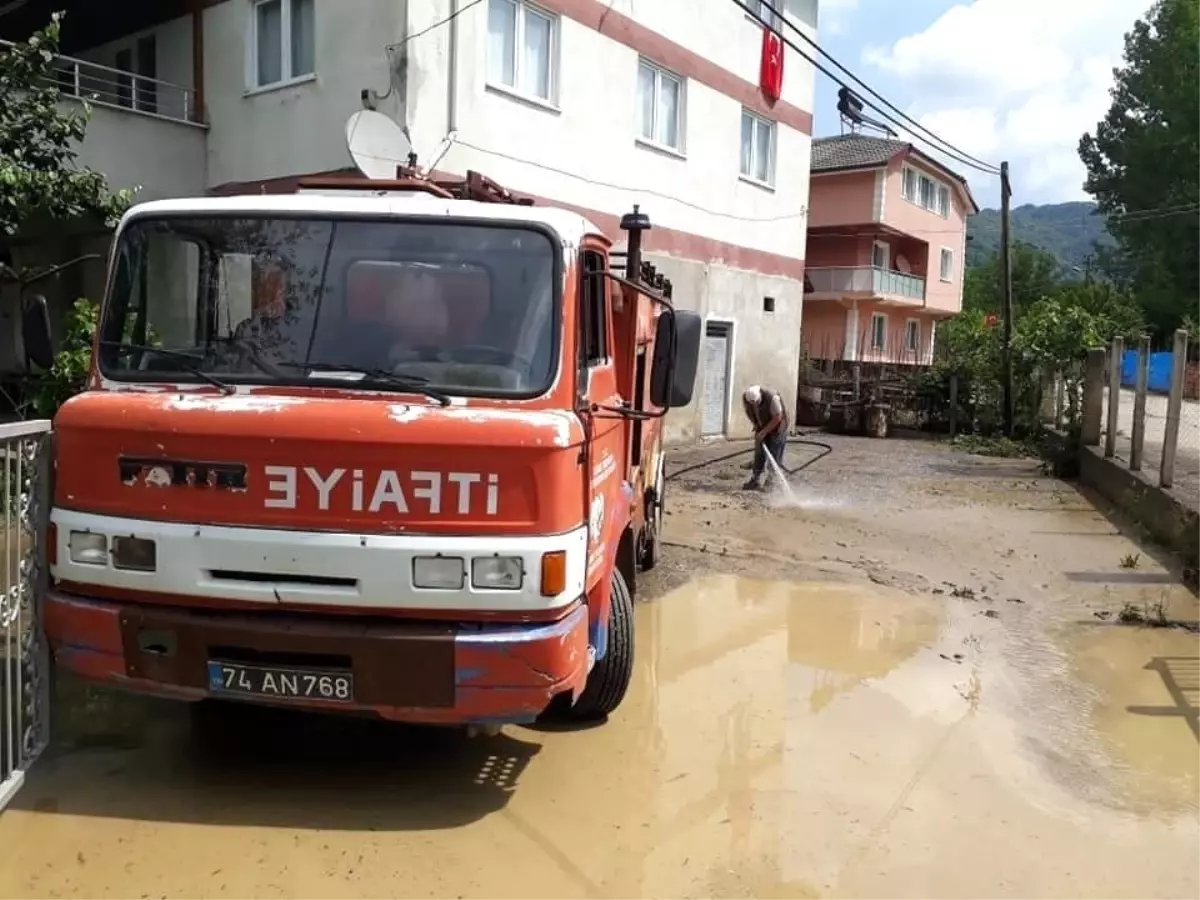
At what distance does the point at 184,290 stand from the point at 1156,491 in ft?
31.5

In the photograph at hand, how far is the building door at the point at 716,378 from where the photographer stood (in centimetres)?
1900

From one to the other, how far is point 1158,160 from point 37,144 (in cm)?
4128

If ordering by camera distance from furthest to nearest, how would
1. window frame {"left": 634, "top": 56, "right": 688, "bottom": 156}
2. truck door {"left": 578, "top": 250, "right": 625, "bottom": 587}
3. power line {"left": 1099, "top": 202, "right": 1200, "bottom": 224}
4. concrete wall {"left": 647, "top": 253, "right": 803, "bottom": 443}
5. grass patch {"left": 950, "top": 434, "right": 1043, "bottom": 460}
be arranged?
power line {"left": 1099, "top": 202, "right": 1200, "bottom": 224}
grass patch {"left": 950, "top": 434, "right": 1043, "bottom": 460}
concrete wall {"left": 647, "top": 253, "right": 803, "bottom": 443}
window frame {"left": 634, "top": 56, "right": 688, "bottom": 156}
truck door {"left": 578, "top": 250, "right": 625, "bottom": 587}

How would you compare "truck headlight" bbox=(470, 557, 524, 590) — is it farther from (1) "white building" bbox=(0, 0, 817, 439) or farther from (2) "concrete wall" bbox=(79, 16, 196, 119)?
(2) "concrete wall" bbox=(79, 16, 196, 119)

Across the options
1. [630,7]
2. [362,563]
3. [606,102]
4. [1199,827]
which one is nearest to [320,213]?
[362,563]

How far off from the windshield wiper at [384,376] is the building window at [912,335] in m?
36.4

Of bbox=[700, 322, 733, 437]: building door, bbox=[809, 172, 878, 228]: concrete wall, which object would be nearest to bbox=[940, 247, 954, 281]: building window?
bbox=[809, 172, 878, 228]: concrete wall

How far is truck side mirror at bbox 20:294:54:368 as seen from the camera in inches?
168

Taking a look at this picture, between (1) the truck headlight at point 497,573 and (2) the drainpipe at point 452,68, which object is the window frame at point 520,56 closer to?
(2) the drainpipe at point 452,68

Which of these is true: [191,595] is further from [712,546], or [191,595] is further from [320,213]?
[712,546]

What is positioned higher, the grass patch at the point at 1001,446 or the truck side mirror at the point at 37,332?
the truck side mirror at the point at 37,332

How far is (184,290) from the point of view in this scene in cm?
410

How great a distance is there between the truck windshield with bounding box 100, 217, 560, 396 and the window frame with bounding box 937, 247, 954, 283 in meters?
38.6

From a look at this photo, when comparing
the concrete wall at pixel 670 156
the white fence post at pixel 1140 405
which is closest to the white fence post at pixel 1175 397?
the white fence post at pixel 1140 405
